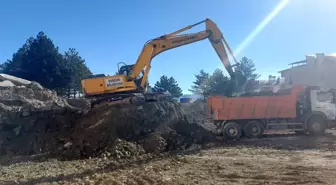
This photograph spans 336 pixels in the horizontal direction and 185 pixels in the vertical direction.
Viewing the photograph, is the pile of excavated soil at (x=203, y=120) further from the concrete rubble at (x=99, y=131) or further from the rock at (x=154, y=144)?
the rock at (x=154, y=144)

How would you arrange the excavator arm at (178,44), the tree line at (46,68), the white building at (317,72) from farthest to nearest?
the white building at (317,72), the tree line at (46,68), the excavator arm at (178,44)

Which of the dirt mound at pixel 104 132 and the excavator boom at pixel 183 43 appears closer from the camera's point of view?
the dirt mound at pixel 104 132

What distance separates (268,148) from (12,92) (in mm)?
14524

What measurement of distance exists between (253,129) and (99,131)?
→ 7132 millimetres

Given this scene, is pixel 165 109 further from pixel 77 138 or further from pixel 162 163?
pixel 162 163

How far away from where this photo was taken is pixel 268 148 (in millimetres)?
12289

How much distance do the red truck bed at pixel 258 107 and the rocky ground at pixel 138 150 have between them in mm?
1086

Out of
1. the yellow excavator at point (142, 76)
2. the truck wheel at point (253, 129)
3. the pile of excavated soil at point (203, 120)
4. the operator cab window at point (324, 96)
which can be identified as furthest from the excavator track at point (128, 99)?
the operator cab window at point (324, 96)

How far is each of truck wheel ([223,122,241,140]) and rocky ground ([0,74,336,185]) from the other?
440mm

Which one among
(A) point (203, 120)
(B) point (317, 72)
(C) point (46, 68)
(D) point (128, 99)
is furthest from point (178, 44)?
(B) point (317, 72)

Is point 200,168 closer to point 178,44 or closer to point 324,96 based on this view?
point 178,44

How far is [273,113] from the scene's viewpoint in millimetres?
15234

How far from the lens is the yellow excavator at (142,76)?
1563cm

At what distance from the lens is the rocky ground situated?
8086 millimetres
